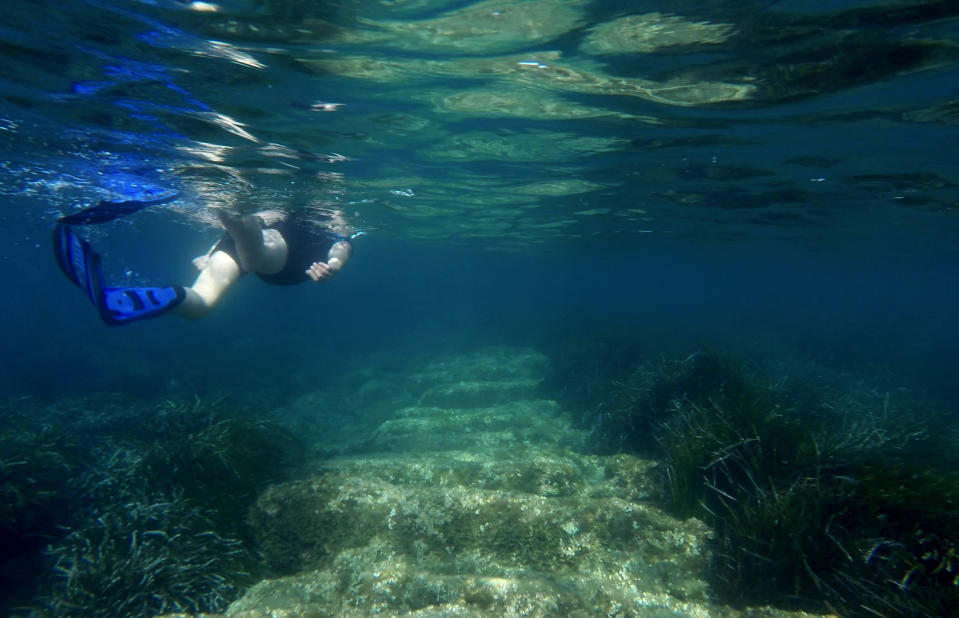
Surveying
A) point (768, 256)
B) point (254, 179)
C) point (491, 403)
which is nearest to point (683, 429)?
point (491, 403)

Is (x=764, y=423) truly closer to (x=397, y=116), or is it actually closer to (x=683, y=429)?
(x=683, y=429)

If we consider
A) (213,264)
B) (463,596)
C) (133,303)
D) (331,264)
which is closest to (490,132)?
(331,264)

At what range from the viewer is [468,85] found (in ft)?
32.2

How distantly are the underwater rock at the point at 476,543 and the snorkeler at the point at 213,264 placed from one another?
3.30 metres

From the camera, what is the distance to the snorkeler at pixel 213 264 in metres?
5.84

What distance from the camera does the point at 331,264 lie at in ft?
27.6

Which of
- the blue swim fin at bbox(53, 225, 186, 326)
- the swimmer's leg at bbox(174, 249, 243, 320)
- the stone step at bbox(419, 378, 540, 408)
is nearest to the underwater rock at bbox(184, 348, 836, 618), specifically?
the swimmer's leg at bbox(174, 249, 243, 320)

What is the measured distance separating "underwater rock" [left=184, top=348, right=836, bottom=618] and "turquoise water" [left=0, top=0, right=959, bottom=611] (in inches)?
191

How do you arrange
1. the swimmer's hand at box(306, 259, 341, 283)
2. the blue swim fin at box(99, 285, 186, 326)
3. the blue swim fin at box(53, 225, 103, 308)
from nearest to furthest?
the blue swim fin at box(99, 285, 186, 326) < the blue swim fin at box(53, 225, 103, 308) < the swimmer's hand at box(306, 259, 341, 283)

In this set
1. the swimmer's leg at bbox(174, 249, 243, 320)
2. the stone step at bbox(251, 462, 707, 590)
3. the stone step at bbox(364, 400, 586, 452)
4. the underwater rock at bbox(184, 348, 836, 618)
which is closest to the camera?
the underwater rock at bbox(184, 348, 836, 618)

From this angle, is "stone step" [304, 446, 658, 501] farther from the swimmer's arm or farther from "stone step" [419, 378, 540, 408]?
"stone step" [419, 378, 540, 408]

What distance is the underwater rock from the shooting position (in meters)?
4.96

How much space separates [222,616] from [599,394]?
41.0ft

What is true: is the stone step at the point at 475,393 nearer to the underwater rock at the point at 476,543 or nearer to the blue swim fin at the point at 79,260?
the underwater rock at the point at 476,543
